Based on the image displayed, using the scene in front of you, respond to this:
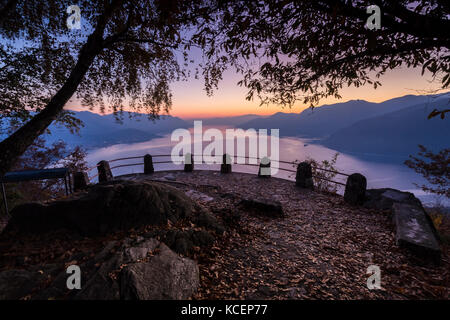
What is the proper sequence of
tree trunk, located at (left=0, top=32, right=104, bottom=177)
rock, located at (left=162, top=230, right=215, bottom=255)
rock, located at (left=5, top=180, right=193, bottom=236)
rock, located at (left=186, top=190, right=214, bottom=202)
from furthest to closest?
rock, located at (left=186, top=190, right=214, bottom=202)
rock, located at (left=5, top=180, right=193, bottom=236)
tree trunk, located at (left=0, top=32, right=104, bottom=177)
rock, located at (left=162, top=230, right=215, bottom=255)

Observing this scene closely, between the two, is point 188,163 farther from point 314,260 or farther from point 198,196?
point 314,260

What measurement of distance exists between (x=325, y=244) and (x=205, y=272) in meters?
3.60

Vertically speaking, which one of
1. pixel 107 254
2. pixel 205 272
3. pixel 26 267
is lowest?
pixel 205 272

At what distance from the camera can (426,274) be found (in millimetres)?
4070

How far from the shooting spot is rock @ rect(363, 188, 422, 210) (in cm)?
726

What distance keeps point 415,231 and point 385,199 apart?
8.59 ft

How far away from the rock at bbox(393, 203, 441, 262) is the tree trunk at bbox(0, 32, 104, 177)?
981 cm

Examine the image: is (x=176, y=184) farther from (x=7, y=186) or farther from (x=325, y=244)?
(x=7, y=186)

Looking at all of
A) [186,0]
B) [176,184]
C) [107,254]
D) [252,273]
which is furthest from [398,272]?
[176,184]

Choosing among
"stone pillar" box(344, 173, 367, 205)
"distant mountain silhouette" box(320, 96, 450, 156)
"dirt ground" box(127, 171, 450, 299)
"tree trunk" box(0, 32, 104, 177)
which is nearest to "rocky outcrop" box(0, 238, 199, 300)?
"dirt ground" box(127, 171, 450, 299)

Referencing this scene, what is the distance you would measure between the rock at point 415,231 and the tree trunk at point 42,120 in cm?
981

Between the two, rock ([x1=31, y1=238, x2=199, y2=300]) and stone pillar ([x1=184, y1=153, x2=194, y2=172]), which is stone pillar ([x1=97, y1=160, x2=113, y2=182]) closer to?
stone pillar ([x1=184, y1=153, x2=194, y2=172])

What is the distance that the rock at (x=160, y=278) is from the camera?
104 inches

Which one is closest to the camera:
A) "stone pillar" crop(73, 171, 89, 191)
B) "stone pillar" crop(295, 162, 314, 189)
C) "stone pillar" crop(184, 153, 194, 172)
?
"stone pillar" crop(73, 171, 89, 191)
